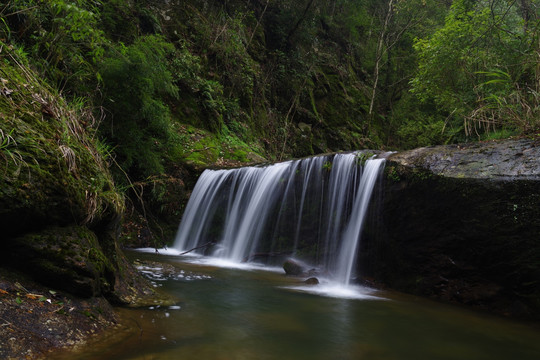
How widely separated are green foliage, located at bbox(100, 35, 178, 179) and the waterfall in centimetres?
168

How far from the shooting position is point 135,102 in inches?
255

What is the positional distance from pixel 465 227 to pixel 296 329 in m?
3.01

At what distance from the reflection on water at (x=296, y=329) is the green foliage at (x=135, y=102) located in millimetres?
3251

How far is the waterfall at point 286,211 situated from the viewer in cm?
617

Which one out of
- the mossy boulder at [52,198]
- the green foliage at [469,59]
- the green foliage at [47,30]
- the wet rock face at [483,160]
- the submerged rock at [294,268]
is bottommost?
the submerged rock at [294,268]

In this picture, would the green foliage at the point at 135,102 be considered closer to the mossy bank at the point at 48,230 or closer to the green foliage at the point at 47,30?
the green foliage at the point at 47,30

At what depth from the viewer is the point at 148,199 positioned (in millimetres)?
8477

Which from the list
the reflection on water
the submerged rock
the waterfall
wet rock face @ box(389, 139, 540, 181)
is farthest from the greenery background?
the submerged rock

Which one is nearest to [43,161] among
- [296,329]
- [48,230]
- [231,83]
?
[48,230]

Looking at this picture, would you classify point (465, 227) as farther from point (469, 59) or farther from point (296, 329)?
point (469, 59)

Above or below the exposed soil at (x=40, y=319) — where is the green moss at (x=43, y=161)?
above

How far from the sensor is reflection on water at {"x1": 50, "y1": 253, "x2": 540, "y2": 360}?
2.33 m

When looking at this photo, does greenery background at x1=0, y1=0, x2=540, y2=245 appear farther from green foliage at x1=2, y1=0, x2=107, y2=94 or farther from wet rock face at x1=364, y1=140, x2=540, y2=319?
wet rock face at x1=364, y1=140, x2=540, y2=319

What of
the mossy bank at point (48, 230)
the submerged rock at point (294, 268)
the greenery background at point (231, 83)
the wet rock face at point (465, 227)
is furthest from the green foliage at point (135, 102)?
the wet rock face at point (465, 227)
